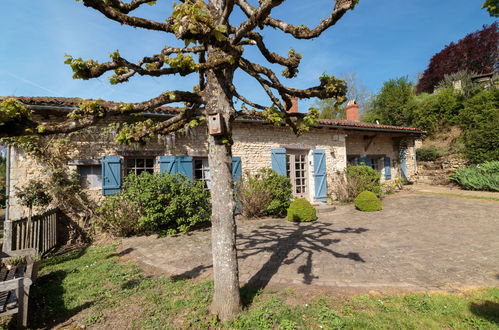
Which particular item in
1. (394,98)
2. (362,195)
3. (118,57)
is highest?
(394,98)

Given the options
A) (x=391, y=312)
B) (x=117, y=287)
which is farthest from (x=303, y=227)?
(x=117, y=287)

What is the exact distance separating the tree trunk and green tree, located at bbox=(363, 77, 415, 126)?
55.0 feet

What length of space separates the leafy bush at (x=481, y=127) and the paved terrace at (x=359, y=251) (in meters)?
5.75

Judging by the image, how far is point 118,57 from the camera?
8.11 ft

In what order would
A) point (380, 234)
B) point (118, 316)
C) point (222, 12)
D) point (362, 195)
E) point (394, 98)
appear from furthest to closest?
point (394, 98), point (362, 195), point (380, 234), point (118, 316), point (222, 12)

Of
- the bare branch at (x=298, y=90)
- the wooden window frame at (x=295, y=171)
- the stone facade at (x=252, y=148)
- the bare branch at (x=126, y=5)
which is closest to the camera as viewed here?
the bare branch at (x=126, y=5)

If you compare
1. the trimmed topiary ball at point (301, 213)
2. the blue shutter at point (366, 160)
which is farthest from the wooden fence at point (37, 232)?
the blue shutter at point (366, 160)

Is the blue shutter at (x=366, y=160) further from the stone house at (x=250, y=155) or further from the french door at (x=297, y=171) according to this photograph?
the french door at (x=297, y=171)

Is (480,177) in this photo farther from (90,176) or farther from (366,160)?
(90,176)

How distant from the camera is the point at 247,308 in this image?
8.66ft

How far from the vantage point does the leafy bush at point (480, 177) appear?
9.84 meters

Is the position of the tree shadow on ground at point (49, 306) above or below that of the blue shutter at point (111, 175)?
below

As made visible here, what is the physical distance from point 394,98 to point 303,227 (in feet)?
51.6

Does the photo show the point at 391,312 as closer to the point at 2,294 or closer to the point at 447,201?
the point at 2,294
